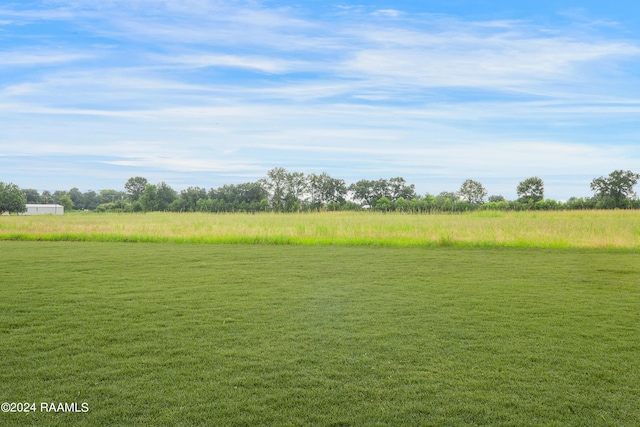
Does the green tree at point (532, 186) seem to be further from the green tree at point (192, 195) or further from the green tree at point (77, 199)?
the green tree at point (77, 199)

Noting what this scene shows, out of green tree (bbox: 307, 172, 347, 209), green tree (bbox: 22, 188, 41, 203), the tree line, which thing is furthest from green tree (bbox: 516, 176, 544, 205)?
green tree (bbox: 22, 188, 41, 203)

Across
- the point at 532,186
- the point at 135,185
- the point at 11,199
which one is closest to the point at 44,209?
the point at 135,185

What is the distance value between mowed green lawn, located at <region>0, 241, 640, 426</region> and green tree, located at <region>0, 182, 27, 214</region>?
45.8 meters

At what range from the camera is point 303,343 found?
3266mm

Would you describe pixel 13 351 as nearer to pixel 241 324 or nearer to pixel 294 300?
pixel 241 324

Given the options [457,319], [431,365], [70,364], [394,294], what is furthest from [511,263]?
[70,364]

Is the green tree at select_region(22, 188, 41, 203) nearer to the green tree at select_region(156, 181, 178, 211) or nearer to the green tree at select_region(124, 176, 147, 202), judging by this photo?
the green tree at select_region(124, 176, 147, 202)

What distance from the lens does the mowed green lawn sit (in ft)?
7.57

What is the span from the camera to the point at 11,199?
147 ft

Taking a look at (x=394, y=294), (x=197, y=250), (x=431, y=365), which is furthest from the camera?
(x=197, y=250)

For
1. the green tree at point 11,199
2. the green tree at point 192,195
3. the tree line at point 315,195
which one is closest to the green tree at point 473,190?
the tree line at point 315,195

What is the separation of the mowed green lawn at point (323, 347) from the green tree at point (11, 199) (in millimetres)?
45756

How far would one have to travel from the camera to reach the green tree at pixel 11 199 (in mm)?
44309

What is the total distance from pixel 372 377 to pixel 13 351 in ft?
7.63
